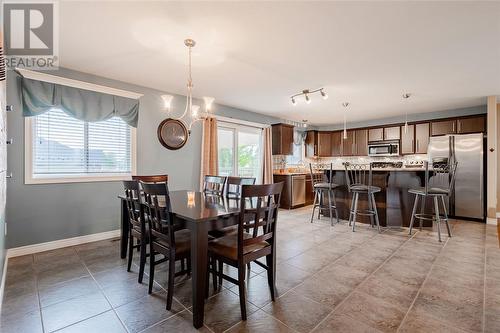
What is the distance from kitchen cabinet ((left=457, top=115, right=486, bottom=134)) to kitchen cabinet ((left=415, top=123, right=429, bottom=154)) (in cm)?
58

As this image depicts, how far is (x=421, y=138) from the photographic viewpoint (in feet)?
18.6

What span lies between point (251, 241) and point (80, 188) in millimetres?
2821

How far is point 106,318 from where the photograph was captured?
172cm

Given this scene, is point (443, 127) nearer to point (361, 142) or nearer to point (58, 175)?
point (361, 142)

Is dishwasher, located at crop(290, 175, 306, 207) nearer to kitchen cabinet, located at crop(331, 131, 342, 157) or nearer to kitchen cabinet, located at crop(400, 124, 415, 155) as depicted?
kitchen cabinet, located at crop(331, 131, 342, 157)

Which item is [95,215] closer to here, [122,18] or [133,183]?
[133,183]

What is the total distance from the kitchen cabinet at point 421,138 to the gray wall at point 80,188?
5.13 m

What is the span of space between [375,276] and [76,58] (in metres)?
4.14

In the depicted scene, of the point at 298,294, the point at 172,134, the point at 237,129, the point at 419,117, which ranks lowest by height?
the point at 298,294

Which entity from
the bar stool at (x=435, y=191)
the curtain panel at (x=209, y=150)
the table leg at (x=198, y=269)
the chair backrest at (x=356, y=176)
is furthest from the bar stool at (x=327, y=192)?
the table leg at (x=198, y=269)

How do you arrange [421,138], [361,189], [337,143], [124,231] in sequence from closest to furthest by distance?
[124,231]
[361,189]
[421,138]
[337,143]

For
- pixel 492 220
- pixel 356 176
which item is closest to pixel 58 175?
pixel 356 176

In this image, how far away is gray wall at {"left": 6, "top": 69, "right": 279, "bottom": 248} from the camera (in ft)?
9.41

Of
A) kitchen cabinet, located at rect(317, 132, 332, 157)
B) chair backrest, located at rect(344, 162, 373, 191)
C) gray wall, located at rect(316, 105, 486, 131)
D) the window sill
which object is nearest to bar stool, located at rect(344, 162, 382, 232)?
chair backrest, located at rect(344, 162, 373, 191)
